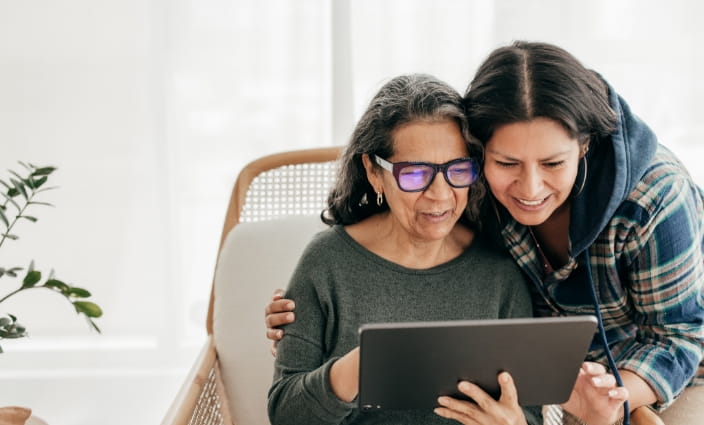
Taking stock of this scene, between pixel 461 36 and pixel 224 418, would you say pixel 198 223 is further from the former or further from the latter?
pixel 461 36

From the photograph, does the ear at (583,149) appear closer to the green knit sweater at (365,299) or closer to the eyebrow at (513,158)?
the eyebrow at (513,158)

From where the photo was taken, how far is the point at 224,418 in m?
1.71

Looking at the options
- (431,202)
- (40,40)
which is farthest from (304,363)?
(40,40)

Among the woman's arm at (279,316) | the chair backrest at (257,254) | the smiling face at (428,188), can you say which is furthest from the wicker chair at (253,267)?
the smiling face at (428,188)

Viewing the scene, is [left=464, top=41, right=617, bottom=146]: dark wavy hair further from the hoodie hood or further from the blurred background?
the blurred background

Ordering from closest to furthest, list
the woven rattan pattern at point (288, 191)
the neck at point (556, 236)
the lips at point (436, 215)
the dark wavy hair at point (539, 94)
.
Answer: the dark wavy hair at point (539, 94)
the lips at point (436, 215)
the neck at point (556, 236)
the woven rattan pattern at point (288, 191)

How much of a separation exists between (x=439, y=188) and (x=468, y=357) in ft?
1.04

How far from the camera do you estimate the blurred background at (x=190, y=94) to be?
2264mm

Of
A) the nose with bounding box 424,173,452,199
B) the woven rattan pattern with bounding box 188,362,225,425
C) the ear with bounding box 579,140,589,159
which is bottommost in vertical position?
the woven rattan pattern with bounding box 188,362,225,425

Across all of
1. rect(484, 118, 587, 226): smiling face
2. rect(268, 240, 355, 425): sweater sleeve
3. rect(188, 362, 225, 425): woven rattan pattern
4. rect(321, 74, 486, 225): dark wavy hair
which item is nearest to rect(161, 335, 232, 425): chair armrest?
rect(188, 362, 225, 425): woven rattan pattern

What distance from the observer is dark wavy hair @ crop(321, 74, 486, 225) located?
1.32 meters

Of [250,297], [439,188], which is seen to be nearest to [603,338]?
[439,188]

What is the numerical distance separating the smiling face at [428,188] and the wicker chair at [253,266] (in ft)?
1.57

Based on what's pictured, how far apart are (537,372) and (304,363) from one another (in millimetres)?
435
